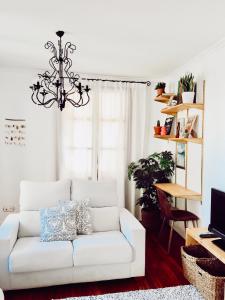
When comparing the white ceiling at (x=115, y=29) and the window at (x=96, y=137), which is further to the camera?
the window at (x=96, y=137)

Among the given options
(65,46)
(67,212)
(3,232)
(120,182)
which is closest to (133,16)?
(65,46)

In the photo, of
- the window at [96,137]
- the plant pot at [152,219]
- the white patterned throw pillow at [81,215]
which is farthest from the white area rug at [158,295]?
the window at [96,137]

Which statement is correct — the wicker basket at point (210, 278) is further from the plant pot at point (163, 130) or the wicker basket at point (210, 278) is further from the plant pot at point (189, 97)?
the plant pot at point (163, 130)

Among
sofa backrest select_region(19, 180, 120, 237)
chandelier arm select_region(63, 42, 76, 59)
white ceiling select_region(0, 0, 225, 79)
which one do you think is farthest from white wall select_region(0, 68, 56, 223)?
chandelier arm select_region(63, 42, 76, 59)

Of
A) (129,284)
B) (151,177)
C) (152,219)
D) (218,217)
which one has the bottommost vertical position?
(129,284)

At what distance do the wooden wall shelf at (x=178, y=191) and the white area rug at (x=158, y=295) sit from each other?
1073mm

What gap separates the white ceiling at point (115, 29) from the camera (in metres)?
2.19

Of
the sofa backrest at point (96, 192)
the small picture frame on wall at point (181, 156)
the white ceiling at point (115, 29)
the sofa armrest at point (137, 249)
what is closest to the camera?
the white ceiling at point (115, 29)

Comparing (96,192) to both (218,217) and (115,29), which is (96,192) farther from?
(115,29)

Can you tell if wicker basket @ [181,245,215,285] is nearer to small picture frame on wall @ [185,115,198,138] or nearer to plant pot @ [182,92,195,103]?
small picture frame on wall @ [185,115,198,138]

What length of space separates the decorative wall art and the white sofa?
129 centimetres

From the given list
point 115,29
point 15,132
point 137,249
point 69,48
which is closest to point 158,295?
point 137,249

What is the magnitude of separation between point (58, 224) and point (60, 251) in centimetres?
34

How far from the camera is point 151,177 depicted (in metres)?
4.23
